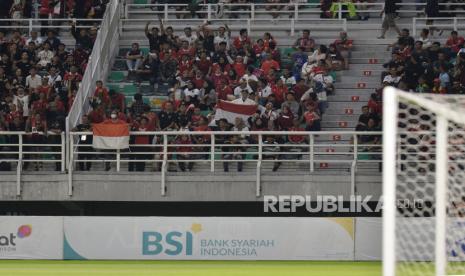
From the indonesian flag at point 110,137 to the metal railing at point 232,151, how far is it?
0.71ft

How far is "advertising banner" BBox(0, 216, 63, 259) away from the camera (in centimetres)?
2639

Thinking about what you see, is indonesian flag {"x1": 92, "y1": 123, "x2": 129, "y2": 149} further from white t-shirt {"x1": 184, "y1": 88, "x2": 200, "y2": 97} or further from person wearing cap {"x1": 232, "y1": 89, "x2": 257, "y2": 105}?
person wearing cap {"x1": 232, "y1": 89, "x2": 257, "y2": 105}

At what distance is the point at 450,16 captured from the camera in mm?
33250

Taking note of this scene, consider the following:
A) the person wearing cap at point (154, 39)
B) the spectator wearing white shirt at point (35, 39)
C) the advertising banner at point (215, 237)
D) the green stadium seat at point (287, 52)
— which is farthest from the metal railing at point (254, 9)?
the advertising banner at point (215, 237)

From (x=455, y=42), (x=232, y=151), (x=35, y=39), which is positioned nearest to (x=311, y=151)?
(x=232, y=151)

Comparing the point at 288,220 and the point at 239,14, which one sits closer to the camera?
the point at 288,220

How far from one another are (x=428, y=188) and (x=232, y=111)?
661 centimetres

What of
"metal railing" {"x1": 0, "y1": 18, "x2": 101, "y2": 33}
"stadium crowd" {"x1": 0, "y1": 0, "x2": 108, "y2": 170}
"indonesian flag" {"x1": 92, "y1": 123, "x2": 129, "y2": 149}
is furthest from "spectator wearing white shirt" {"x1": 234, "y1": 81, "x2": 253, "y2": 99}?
"metal railing" {"x1": 0, "y1": 18, "x2": 101, "y2": 33}

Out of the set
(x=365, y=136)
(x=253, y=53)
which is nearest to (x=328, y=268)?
(x=365, y=136)

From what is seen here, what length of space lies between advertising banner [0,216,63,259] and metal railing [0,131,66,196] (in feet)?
4.35

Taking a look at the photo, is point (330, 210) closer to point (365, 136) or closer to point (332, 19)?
point (365, 136)

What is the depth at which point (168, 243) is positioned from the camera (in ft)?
86.7

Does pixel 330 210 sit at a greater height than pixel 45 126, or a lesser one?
lesser

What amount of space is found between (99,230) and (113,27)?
804 cm
